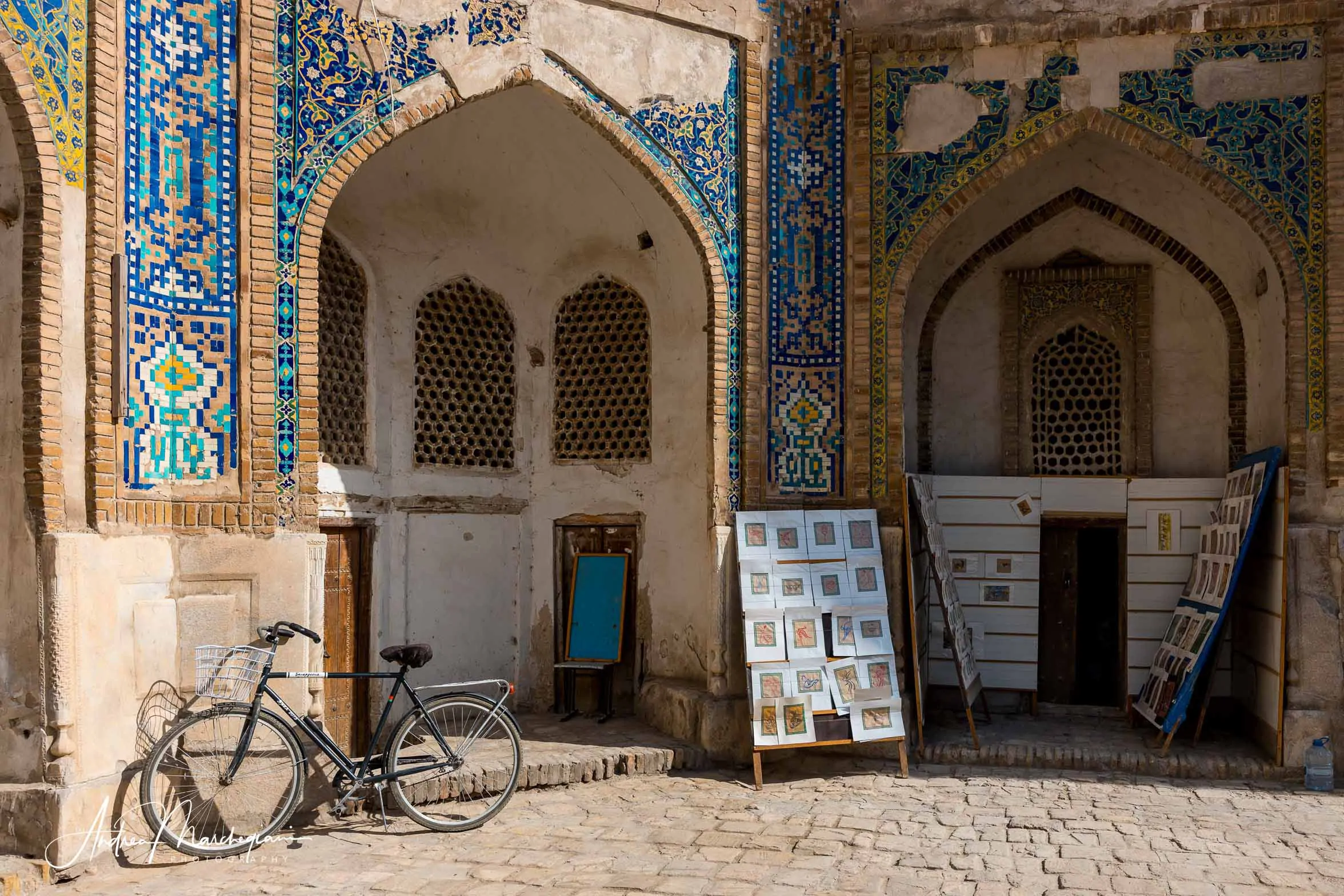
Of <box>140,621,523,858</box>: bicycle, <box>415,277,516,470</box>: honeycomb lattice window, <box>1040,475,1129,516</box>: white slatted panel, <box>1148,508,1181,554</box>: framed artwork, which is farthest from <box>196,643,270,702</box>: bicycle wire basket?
<box>1148,508,1181,554</box>: framed artwork

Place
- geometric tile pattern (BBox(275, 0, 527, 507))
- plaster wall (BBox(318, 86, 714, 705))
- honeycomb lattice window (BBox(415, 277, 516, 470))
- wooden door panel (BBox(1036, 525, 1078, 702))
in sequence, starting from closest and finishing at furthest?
geometric tile pattern (BBox(275, 0, 527, 507))
plaster wall (BBox(318, 86, 714, 705))
honeycomb lattice window (BBox(415, 277, 516, 470))
wooden door panel (BBox(1036, 525, 1078, 702))

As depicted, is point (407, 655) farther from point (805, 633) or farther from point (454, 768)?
point (805, 633)

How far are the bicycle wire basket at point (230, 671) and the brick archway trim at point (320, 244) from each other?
0.78m

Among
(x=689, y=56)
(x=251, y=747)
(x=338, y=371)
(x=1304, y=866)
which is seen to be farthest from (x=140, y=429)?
(x=1304, y=866)

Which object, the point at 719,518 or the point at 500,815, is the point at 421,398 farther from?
the point at 500,815

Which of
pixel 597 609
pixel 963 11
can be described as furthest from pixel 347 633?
pixel 963 11

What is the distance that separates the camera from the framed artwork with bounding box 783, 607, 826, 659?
308 inches

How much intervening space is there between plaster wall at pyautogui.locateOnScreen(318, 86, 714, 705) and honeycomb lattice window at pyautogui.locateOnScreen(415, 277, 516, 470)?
0.09m

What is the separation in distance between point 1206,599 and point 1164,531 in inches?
33.7

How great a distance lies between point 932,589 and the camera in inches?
371

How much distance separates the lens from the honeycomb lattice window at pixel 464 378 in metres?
8.99

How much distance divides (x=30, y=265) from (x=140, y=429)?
94 centimetres

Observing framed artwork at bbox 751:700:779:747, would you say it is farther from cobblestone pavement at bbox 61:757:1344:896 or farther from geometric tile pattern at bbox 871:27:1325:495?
geometric tile pattern at bbox 871:27:1325:495

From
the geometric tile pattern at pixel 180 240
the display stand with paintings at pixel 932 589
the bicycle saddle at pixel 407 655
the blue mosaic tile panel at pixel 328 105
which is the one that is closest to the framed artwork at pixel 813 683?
the display stand with paintings at pixel 932 589
